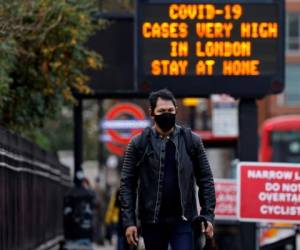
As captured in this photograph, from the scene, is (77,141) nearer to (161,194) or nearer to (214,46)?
(214,46)

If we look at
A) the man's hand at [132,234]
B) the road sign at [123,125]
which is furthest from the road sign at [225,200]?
the man's hand at [132,234]

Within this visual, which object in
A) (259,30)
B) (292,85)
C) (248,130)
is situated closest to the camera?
(259,30)

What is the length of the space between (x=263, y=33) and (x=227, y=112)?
35.4ft

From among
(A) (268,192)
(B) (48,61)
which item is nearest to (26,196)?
(B) (48,61)

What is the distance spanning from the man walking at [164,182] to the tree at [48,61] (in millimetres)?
6280

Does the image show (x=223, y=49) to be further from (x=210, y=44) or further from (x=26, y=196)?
(x=26, y=196)

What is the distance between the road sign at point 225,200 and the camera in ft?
59.9

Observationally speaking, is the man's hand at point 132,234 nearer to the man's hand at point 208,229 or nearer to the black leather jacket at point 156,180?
the black leather jacket at point 156,180

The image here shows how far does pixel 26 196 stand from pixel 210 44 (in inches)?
115

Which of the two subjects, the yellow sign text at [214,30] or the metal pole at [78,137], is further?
the metal pole at [78,137]

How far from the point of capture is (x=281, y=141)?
34188 millimetres

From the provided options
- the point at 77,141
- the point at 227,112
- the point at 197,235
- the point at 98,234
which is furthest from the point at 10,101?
the point at 98,234

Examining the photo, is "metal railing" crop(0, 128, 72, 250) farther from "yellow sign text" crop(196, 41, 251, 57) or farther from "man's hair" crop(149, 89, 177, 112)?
"man's hair" crop(149, 89, 177, 112)

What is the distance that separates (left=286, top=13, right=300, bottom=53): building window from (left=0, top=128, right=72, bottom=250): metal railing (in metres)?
60.2
